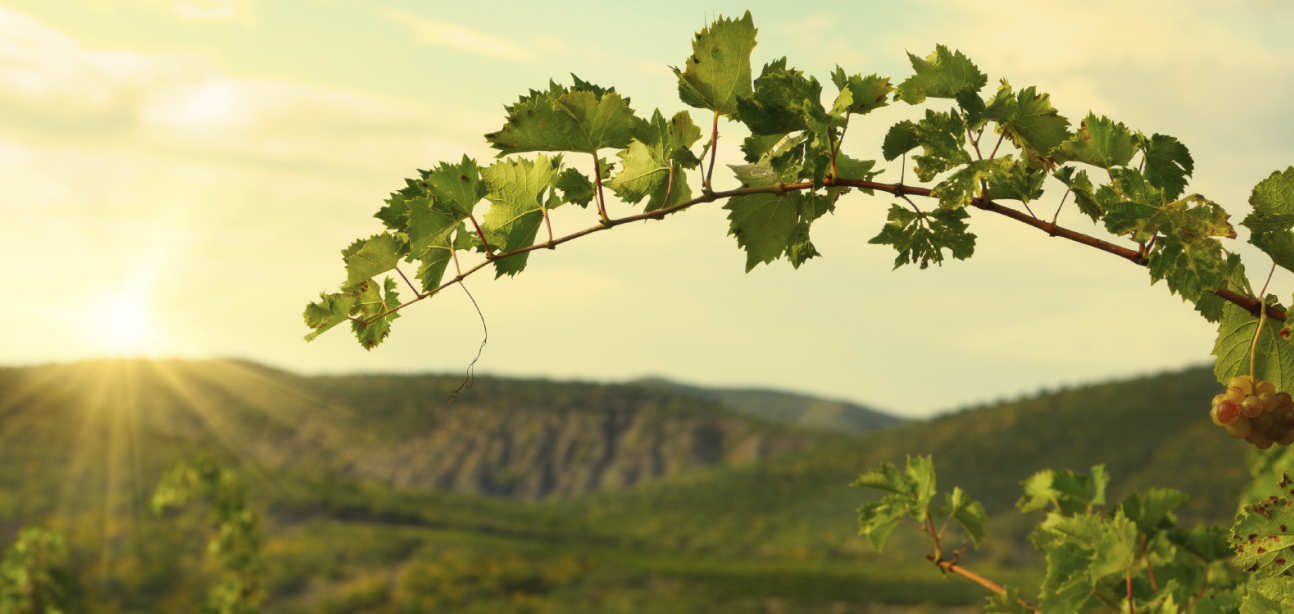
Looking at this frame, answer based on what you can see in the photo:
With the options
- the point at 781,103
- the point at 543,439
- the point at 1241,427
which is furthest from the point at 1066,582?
the point at 543,439

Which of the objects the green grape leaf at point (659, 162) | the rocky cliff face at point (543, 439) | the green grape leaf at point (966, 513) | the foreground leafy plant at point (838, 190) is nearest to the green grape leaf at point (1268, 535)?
the foreground leafy plant at point (838, 190)

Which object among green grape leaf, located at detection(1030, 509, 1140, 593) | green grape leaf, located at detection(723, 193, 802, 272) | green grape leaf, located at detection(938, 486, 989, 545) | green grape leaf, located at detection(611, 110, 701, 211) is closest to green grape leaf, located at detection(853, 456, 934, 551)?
green grape leaf, located at detection(938, 486, 989, 545)

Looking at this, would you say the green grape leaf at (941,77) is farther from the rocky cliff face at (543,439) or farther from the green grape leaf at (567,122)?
the rocky cliff face at (543,439)

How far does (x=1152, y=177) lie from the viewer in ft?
5.63

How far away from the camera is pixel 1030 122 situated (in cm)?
166

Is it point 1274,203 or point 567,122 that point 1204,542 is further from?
point 567,122

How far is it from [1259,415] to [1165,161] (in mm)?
458

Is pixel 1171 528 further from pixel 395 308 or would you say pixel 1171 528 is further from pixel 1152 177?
pixel 395 308

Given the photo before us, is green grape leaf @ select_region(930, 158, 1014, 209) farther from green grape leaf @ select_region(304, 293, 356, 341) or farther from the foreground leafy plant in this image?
green grape leaf @ select_region(304, 293, 356, 341)

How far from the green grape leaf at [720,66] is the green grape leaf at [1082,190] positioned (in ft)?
1.93

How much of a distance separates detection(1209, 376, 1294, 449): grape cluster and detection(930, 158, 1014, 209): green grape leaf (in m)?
0.52

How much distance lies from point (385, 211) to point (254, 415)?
2224 inches

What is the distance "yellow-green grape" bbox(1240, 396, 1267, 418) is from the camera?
157cm

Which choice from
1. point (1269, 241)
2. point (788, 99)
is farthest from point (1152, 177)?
point (788, 99)
